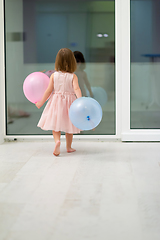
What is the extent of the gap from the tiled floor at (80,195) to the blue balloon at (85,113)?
0.36 meters

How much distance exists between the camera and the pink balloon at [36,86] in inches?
118

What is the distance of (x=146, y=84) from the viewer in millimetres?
3705

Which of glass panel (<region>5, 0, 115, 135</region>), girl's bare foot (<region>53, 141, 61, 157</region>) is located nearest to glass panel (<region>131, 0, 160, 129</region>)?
glass panel (<region>5, 0, 115, 135</region>)

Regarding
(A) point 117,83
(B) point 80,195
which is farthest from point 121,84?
(B) point 80,195

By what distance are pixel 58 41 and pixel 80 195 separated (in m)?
2.27

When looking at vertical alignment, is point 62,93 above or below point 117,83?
below

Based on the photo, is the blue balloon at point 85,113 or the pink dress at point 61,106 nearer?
the blue balloon at point 85,113

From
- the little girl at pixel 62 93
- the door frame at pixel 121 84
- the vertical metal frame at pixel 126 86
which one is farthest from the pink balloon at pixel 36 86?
the vertical metal frame at pixel 126 86

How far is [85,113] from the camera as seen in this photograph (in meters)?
2.61

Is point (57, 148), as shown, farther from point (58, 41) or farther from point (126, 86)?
point (58, 41)

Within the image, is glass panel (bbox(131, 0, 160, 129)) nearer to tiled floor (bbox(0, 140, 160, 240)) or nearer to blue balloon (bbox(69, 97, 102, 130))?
tiled floor (bbox(0, 140, 160, 240))

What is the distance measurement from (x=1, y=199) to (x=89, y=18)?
250cm

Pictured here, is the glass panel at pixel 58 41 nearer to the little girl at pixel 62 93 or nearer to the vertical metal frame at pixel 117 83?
the vertical metal frame at pixel 117 83

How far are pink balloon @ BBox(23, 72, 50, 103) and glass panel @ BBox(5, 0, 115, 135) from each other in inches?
26.6
